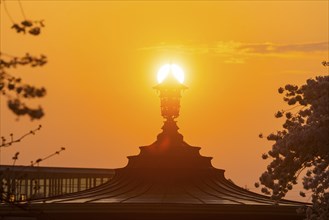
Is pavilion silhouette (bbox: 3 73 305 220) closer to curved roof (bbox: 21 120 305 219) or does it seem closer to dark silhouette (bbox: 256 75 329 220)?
curved roof (bbox: 21 120 305 219)

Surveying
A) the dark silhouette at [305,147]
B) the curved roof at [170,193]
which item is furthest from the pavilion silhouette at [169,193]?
the dark silhouette at [305,147]

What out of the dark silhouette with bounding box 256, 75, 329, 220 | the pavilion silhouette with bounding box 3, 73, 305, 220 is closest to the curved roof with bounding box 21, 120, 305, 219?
the pavilion silhouette with bounding box 3, 73, 305, 220

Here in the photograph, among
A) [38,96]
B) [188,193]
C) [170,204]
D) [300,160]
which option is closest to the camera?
[38,96]

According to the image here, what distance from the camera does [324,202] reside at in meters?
31.9

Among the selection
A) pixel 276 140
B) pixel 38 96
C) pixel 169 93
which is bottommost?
pixel 38 96

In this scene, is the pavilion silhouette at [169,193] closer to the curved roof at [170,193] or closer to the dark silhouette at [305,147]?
the curved roof at [170,193]

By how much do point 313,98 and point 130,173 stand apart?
84.4 feet

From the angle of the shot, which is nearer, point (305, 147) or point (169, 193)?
point (305, 147)

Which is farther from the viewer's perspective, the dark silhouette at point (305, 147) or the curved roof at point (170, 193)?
the curved roof at point (170, 193)

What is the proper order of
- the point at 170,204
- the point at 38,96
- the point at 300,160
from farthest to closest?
the point at 170,204 → the point at 300,160 → the point at 38,96

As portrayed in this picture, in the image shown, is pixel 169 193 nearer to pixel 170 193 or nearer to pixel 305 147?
pixel 170 193

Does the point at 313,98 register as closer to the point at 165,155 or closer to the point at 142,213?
the point at 142,213

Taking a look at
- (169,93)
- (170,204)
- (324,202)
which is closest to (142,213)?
(170,204)

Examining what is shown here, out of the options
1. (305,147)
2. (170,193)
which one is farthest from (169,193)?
(305,147)
